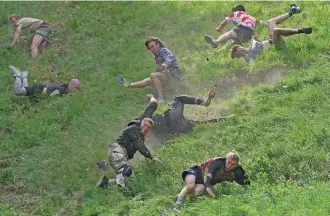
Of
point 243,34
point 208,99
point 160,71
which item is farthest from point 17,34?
point 208,99

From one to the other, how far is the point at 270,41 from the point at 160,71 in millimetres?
2518

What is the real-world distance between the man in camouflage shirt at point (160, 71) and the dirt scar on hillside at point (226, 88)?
60cm

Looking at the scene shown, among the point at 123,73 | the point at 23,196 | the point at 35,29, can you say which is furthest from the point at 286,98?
the point at 35,29

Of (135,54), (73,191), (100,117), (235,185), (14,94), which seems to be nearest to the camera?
(235,185)

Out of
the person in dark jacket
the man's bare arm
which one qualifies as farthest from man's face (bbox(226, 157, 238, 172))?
the man's bare arm

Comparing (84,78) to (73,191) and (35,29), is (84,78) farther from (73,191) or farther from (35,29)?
(73,191)

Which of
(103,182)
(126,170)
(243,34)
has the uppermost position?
(243,34)

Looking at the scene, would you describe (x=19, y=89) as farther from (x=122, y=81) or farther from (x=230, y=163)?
(x=230, y=163)

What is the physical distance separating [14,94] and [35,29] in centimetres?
249

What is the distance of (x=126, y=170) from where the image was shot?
12.0 meters

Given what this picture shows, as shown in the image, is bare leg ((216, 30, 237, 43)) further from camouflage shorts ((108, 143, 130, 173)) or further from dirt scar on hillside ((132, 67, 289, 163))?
camouflage shorts ((108, 143, 130, 173))

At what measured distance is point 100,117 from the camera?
14.2 metres

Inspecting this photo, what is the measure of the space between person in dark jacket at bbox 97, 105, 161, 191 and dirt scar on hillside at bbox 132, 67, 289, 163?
929mm

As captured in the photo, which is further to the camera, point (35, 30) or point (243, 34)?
point (35, 30)
